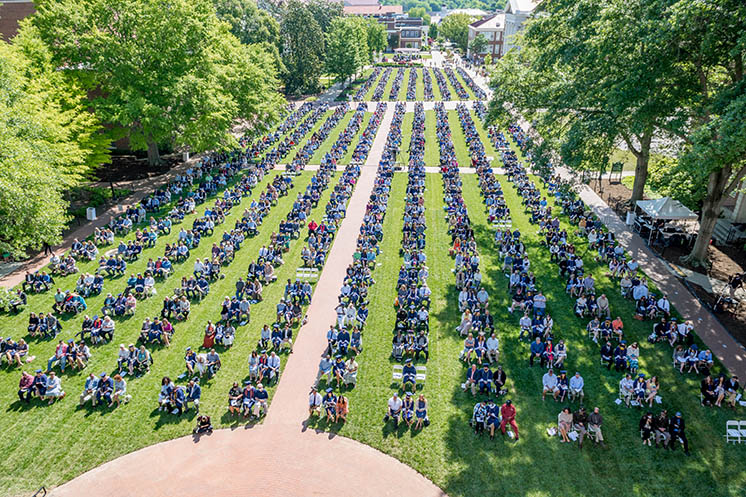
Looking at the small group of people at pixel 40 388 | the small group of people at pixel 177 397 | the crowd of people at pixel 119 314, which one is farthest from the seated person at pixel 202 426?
the small group of people at pixel 40 388

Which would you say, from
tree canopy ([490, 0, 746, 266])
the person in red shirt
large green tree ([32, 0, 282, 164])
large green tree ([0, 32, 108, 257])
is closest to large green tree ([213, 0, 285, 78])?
large green tree ([32, 0, 282, 164])

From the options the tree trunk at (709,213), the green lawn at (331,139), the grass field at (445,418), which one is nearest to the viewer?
the grass field at (445,418)

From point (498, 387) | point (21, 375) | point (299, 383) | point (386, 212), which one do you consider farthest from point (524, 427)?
point (386, 212)

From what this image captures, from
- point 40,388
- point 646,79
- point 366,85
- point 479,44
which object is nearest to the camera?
point 40,388

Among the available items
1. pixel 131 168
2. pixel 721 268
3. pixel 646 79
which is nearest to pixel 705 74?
pixel 646 79

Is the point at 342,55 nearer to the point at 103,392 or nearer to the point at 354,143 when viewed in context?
the point at 354,143

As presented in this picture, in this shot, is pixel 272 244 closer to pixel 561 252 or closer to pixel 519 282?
pixel 519 282

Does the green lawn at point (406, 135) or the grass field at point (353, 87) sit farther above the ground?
the grass field at point (353, 87)

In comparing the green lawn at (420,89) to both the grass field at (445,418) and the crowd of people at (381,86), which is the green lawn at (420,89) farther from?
the grass field at (445,418)
